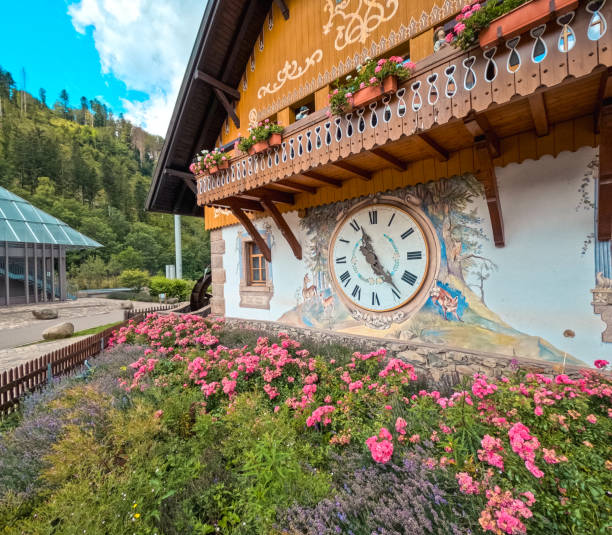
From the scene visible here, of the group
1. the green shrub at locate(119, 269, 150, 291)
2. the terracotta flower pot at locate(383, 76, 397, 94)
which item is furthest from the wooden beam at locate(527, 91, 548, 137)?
the green shrub at locate(119, 269, 150, 291)

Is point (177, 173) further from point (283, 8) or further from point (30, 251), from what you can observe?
point (30, 251)

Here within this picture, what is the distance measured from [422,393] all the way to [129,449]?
284 cm

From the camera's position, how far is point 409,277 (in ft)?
14.8

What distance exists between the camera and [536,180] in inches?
140

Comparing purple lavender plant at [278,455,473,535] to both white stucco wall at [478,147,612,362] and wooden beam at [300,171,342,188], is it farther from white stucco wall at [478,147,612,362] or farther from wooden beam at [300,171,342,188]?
wooden beam at [300,171,342,188]

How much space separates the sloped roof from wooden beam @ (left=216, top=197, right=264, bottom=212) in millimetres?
19364

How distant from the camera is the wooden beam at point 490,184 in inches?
136

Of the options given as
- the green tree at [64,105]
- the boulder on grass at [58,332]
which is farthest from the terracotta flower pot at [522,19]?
the green tree at [64,105]

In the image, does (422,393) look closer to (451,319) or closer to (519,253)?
(451,319)

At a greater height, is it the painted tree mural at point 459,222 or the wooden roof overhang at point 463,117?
the wooden roof overhang at point 463,117

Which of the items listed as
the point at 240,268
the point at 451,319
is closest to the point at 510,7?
the point at 451,319

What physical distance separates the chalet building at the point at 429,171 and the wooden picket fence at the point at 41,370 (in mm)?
3821

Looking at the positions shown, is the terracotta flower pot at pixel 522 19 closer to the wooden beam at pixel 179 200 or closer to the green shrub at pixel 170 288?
the wooden beam at pixel 179 200

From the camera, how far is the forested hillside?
31844mm
